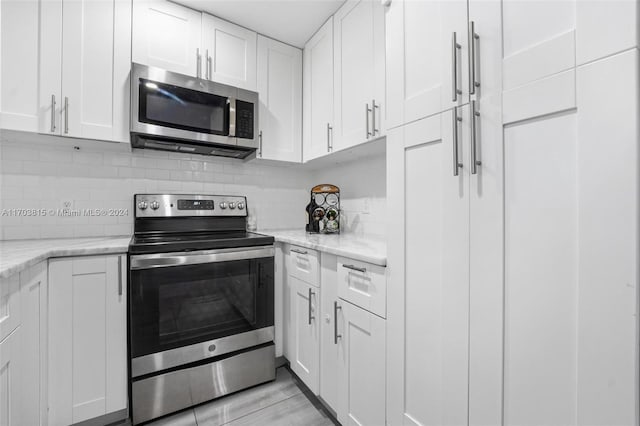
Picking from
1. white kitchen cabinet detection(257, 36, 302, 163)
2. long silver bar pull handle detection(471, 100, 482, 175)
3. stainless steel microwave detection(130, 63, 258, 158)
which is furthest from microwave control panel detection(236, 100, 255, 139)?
long silver bar pull handle detection(471, 100, 482, 175)

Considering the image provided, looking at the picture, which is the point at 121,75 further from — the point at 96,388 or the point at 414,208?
the point at 414,208

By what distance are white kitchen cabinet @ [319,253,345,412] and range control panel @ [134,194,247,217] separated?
43.0 inches

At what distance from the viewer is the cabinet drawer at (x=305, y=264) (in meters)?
1.63

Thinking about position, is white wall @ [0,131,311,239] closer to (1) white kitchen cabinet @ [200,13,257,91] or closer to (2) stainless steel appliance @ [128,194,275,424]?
(2) stainless steel appliance @ [128,194,275,424]

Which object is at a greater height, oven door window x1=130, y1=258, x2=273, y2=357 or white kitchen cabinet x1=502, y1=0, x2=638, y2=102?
white kitchen cabinet x1=502, y1=0, x2=638, y2=102

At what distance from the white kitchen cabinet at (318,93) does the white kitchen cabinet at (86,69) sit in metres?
1.23

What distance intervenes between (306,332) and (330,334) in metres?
0.28

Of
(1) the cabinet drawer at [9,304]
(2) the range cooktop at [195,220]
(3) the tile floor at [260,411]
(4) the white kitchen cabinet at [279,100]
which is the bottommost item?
(3) the tile floor at [260,411]

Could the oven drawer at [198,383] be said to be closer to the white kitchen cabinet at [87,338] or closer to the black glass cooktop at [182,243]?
the white kitchen cabinet at [87,338]

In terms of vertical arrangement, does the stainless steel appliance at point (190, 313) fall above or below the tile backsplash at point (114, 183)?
below

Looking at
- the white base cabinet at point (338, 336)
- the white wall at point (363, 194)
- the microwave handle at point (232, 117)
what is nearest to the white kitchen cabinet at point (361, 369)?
the white base cabinet at point (338, 336)

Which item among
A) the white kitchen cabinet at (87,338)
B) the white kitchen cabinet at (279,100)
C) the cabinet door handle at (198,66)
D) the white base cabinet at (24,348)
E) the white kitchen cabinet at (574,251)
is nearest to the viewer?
the white kitchen cabinet at (574,251)

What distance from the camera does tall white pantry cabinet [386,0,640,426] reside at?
0.63 meters

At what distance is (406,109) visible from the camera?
112cm
